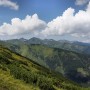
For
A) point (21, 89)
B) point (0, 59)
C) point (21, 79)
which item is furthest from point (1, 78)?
point (0, 59)

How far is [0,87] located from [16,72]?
19938mm

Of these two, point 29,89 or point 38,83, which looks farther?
point 38,83

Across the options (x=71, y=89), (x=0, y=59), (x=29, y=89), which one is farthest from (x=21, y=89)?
(x=71, y=89)

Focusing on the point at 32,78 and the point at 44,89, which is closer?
the point at 44,89

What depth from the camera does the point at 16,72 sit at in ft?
183

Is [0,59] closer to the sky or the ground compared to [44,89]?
closer to the sky

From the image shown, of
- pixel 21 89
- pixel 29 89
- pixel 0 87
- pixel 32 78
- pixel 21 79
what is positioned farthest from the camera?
pixel 32 78

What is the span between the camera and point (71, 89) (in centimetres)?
8912

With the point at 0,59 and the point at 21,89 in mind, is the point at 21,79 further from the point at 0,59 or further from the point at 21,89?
the point at 0,59

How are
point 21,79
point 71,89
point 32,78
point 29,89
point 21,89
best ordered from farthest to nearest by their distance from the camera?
point 71,89, point 32,78, point 21,79, point 29,89, point 21,89

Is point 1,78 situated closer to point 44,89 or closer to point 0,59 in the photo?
point 44,89

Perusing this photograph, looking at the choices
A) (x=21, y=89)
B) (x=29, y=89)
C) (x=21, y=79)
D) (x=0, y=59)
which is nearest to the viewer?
(x=21, y=89)

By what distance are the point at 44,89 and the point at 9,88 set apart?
1753cm

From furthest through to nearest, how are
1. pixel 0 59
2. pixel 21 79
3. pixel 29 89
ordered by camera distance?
pixel 0 59 < pixel 21 79 < pixel 29 89
